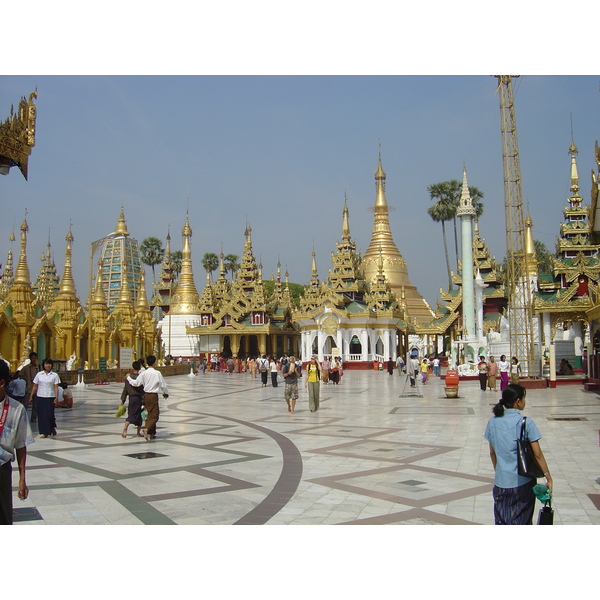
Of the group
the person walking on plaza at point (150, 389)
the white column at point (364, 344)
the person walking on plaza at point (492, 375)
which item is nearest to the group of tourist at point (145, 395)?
the person walking on plaza at point (150, 389)

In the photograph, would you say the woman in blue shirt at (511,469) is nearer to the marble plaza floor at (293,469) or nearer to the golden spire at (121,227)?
the marble plaza floor at (293,469)

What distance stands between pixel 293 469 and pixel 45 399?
18.6ft

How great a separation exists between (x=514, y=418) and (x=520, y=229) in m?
29.0

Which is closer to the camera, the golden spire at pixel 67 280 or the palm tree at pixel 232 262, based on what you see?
the golden spire at pixel 67 280

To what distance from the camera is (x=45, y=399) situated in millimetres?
12188

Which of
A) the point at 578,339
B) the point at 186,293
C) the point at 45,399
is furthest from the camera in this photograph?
the point at 186,293

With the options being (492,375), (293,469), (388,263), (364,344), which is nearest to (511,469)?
(293,469)

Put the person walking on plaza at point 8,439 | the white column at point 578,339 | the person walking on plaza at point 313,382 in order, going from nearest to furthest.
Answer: the person walking on plaza at point 8,439, the person walking on plaza at point 313,382, the white column at point 578,339

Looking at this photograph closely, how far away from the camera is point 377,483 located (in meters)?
8.03

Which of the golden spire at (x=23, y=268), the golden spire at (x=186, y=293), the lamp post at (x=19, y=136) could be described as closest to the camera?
the lamp post at (x=19, y=136)

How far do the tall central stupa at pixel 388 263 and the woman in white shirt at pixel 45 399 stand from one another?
2130 inches

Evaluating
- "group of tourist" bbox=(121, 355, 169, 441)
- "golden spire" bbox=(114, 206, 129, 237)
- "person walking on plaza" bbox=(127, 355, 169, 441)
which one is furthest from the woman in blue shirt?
"golden spire" bbox=(114, 206, 129, 237)

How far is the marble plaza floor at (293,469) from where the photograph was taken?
6691mm

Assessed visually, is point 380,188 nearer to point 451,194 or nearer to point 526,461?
point 451,194
